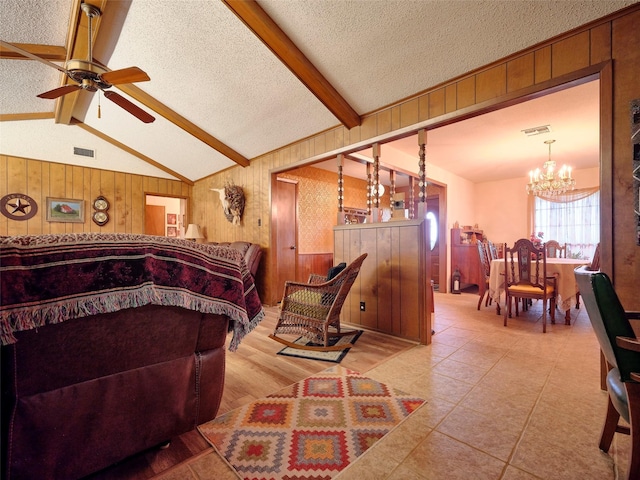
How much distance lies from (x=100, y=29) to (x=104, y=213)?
3.93m

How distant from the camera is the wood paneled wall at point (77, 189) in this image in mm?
5023

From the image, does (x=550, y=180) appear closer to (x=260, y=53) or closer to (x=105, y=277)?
(x=260, y=53)

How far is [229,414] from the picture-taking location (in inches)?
68.9

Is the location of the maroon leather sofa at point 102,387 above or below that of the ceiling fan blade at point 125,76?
below

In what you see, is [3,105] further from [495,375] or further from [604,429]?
[604,429]

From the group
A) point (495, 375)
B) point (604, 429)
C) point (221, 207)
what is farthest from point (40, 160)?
point (604, 429)

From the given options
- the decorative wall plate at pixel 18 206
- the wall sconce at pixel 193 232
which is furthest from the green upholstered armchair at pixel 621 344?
the decorative wall plate at pixel 18 206

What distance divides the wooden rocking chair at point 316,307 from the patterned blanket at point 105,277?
1.31m

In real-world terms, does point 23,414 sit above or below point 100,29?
below

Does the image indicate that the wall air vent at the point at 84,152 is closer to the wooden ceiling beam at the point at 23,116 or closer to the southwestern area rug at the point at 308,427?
the wooden ceiling beam at the point at 23,116

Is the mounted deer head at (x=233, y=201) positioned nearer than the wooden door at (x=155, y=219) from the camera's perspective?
Yes

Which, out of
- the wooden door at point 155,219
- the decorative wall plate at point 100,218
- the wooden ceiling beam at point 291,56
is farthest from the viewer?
the wooden door at point 155,219

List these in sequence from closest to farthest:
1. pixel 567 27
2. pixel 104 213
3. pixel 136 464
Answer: pixel 136 464 < pixel 567 27 < pixel 104 213

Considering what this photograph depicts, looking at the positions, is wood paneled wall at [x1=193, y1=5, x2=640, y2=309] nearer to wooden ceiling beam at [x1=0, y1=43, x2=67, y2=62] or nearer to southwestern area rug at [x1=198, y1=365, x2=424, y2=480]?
southwestern area rug at [x1=198, y1=365, x2=424, y2=480]
